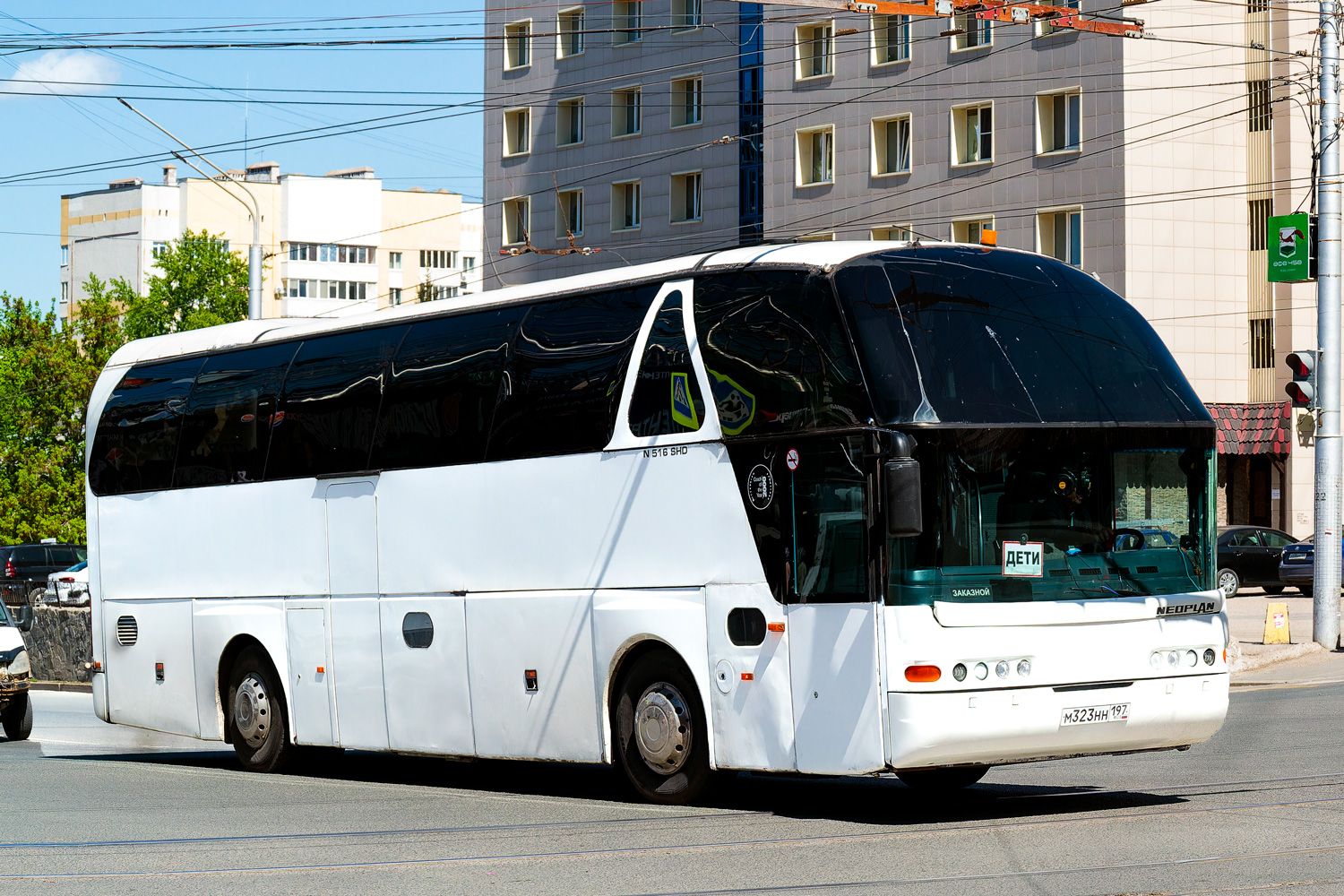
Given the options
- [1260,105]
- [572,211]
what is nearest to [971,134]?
[1260,105]

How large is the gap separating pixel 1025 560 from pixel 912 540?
27.8 inches

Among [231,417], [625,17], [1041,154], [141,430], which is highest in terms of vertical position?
[625,17]

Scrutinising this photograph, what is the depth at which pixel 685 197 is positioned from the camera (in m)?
61.2

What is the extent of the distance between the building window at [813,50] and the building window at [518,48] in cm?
1269

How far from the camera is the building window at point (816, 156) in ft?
184

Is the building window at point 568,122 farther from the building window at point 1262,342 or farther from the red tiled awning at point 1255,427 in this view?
the red tiled awning at point 1255,427

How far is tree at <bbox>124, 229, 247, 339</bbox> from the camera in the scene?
7556 centimetres

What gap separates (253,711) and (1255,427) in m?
41.1

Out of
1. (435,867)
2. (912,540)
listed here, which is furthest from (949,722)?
(435,867)

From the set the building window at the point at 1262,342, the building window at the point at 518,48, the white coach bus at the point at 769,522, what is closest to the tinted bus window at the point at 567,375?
the white coach bus at the point at 769,522

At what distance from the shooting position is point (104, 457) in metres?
17.7

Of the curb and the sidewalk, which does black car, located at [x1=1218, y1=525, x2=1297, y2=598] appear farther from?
the curb

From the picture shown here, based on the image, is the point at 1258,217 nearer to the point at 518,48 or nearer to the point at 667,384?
the point at 518,48

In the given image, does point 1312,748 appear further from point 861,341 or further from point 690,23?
point 690,23
